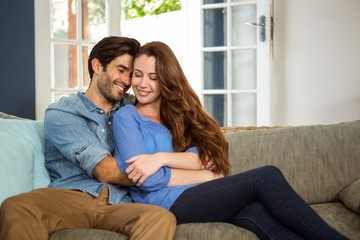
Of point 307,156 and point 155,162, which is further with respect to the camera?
point 307,156

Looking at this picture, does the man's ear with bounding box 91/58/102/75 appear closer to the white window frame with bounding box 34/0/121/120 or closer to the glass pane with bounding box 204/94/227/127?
the white window frame with bounding box 34/0/121/120

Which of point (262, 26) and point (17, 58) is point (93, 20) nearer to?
point (17, 58)

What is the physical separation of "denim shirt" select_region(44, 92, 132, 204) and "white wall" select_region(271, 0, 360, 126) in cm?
268

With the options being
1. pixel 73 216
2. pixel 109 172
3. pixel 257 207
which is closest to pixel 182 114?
pixel 109 172

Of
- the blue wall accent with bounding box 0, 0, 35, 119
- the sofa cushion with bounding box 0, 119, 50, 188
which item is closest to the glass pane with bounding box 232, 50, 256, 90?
the blue wall accent with bounding box 0, 0, 35, 119

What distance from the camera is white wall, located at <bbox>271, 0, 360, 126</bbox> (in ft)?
16.0

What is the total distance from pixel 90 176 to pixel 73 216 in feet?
0.67

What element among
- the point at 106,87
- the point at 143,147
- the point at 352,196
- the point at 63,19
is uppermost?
the point at 63,19

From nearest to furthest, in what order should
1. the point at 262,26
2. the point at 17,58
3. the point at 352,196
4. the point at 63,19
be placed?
the point at 352,196 < the point at 17,58 < the point at 63,19 < the point at 262,26

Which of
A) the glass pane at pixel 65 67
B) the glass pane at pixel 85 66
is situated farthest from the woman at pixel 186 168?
the glass pane at pixel 85 66

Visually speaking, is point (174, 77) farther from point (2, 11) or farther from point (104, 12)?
point (104, 12)

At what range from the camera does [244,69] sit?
5039 millimetres

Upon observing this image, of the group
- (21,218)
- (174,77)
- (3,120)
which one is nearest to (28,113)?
(3,120)

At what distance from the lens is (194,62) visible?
5148 millimetres
